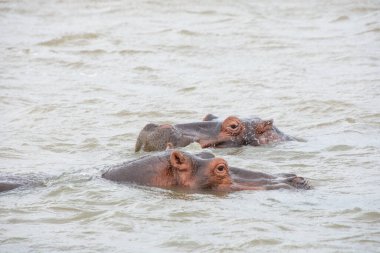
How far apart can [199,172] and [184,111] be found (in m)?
5.66

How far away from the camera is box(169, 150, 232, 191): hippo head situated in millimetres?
7926

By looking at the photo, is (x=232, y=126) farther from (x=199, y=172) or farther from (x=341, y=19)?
(x=341, y=19)

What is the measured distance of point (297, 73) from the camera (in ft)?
53.2

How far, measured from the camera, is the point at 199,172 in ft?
26.3

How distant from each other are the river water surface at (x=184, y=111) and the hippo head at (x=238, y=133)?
0.14 meters

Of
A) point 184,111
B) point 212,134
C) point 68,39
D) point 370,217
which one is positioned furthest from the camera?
point 68,39

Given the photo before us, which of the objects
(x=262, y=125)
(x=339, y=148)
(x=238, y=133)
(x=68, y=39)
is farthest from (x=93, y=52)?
(x=339, y=148)

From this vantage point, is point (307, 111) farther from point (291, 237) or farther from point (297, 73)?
point (291, 237)

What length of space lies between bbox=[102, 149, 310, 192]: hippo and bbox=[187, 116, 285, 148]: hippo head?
198 cm

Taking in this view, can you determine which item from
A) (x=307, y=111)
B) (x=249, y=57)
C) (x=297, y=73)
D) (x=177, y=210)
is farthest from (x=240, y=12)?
(x=177, y=210)

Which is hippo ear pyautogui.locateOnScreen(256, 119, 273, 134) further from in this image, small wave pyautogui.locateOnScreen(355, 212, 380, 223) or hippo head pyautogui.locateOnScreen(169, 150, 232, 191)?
small wave pyautogui.locateOnScreen(355, 212, 380, 223)

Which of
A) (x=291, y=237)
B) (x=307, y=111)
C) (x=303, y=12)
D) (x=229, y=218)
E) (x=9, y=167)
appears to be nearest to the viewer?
(x=291, y=237)

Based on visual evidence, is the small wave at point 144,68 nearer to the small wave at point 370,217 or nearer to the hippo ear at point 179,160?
the hippo ear at point 179,160

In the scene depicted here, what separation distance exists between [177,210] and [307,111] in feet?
19.6
